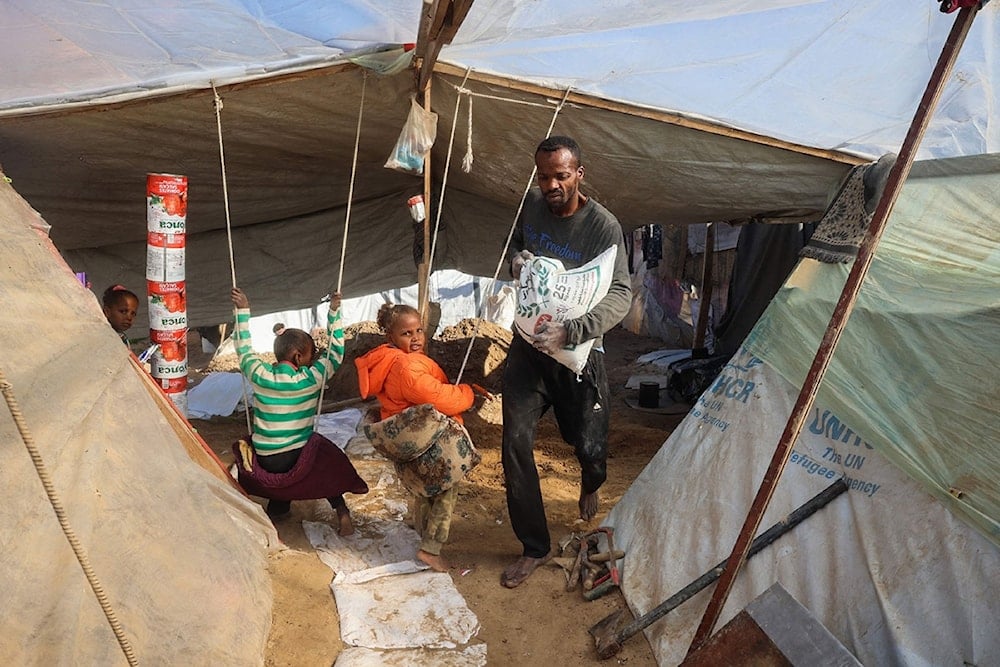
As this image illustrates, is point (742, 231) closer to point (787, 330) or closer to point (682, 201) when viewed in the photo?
point (682, 201)

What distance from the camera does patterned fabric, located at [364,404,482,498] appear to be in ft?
9.93

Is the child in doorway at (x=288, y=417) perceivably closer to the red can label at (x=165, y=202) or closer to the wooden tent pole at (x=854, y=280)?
the red can label at (x=165, y=202)

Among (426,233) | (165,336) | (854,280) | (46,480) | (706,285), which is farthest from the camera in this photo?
(706,285)

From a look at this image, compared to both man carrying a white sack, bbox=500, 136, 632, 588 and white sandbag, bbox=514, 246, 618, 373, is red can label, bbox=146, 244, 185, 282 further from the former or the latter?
white sandbag, bbox=514, 246, 618, 373

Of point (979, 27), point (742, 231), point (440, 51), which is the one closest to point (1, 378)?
point (440, 51)

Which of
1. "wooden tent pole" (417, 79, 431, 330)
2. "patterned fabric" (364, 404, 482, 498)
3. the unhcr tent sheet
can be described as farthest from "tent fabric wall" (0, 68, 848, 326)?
"patterned fabric" (364, 404, 482, 498)

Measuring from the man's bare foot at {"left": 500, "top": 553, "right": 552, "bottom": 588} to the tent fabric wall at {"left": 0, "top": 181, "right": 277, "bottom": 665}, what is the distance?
0.94m

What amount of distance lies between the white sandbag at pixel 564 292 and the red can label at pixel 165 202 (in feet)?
5.34

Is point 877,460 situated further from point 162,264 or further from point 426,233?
point 162,264

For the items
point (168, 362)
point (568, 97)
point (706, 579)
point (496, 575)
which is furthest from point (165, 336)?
point (706, 579)

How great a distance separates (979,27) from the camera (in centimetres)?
384

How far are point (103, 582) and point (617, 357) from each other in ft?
28.7

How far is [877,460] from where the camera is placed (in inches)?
93.4

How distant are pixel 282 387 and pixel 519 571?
1.26 metres
